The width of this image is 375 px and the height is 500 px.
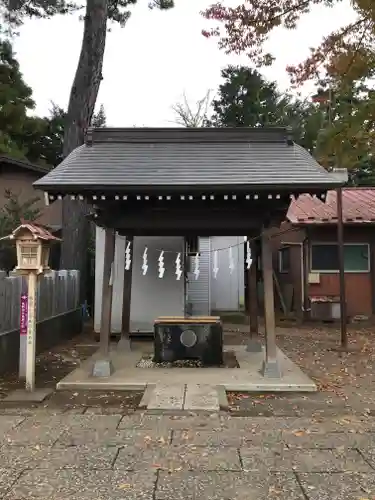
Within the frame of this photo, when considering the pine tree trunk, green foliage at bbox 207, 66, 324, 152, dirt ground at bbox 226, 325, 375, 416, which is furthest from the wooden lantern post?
green foliage at bbox 207, 66, 324, 152

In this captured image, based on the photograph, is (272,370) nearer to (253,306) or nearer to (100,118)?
(253,306)

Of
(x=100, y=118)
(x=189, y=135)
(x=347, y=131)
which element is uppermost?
(x=100, y=118)

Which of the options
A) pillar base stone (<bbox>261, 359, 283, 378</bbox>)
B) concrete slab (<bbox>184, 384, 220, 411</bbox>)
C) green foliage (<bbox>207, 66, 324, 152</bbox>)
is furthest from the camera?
green foliage (<bbox>207, 66, 324, 152</bbox>)

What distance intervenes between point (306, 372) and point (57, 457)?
5.35 metres

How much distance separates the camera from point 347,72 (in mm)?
10305

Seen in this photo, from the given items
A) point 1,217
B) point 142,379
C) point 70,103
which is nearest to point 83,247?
point 1,217

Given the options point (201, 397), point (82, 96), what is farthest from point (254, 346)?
point (82, 96)

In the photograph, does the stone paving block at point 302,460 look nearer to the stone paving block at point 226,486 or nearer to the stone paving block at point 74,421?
the stone paving block at point 226,486

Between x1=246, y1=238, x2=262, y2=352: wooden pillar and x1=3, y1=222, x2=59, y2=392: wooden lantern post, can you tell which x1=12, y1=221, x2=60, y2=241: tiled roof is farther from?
x1=246, y1=238, x2=262, y2=352: wooden pillar

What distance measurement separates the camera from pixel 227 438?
524cm

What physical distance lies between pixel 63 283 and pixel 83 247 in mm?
2834

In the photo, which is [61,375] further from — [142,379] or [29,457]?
[29,457]

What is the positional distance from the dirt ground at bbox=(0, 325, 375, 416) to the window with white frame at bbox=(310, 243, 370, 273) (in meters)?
3.23

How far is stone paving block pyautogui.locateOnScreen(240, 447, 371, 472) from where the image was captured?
4.41m
